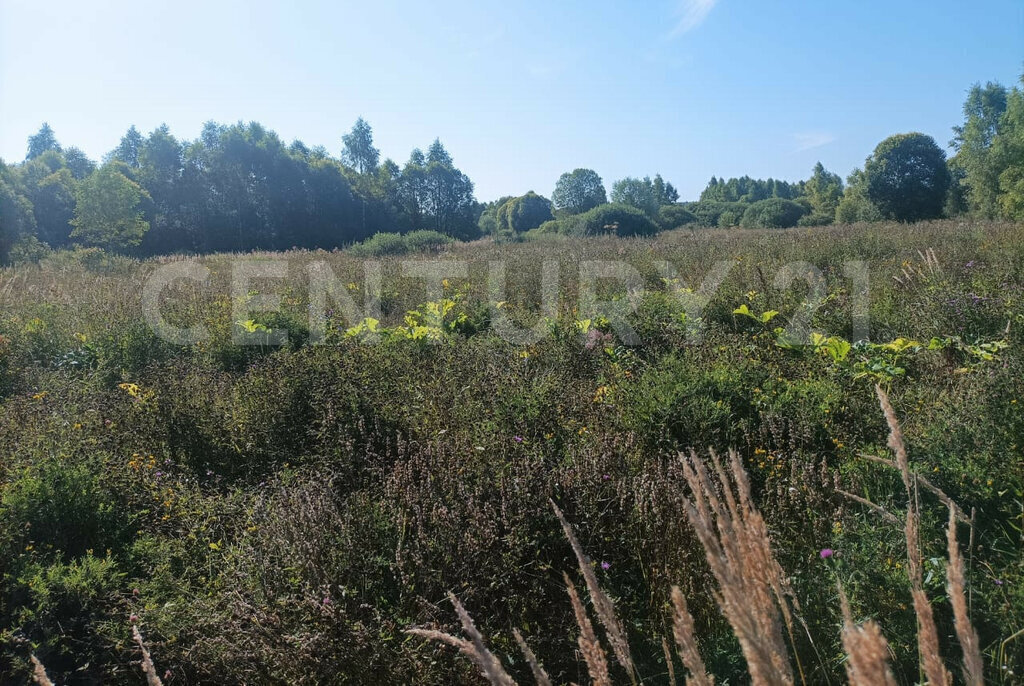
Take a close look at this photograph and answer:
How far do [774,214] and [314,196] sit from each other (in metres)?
27.5

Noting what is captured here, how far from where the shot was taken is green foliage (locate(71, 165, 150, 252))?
1997 centimetres

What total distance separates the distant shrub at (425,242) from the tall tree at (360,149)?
40.5 meters

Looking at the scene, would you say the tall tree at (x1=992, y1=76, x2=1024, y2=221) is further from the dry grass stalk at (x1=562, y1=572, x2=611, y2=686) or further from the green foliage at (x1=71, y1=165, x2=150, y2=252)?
the green foliage at (x1=71, y1=165, x2=150, y2=252)

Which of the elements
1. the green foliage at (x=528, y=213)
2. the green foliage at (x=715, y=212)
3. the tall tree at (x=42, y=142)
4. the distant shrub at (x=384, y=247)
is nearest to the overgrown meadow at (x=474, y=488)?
the distant shrub at (x=384, y=247)

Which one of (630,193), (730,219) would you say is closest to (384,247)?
(730,219)

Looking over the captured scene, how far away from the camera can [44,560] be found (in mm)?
2357

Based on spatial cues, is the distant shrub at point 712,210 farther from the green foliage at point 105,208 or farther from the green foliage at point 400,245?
the green foliage at point 105,208

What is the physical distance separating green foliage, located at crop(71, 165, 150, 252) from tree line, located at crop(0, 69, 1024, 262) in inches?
1.4

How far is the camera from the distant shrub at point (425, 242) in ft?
54.0

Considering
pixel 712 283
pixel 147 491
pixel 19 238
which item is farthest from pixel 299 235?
pixel 147 491

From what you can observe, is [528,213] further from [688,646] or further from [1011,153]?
[688,646]

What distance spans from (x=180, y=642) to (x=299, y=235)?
Result: 34.3m

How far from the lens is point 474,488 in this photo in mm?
2525

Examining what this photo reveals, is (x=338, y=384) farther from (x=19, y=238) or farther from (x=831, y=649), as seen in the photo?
(x=19, y=238)
